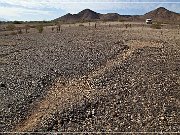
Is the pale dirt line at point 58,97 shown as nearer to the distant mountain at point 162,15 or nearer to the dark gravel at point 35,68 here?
the dark gravel at point 35,68

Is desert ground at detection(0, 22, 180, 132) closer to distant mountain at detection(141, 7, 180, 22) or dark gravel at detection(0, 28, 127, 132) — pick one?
dark gravel at detection(0, 28, 127, 132)

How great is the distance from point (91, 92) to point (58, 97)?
171cm

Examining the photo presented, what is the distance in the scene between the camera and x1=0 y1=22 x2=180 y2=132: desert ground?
15406mm

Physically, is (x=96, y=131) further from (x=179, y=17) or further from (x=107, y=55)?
(x=179, y=17)

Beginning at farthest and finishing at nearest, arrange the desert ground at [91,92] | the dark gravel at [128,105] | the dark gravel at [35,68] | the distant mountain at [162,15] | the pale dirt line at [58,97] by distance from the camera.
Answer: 1. the distant mountain at [162,15]
2. the dark gravel at [35,68]
3. the pale dirt line at [58,97]
4. the desert ground at [91,92]
5. the dark gravel at [128,105]

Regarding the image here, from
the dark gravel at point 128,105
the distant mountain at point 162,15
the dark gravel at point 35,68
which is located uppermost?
the dark gravel at point 128,105

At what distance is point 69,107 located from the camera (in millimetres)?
17156

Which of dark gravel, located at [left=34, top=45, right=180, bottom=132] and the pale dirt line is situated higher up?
dark gravel, located at [left=34, top=45, right=180, bottom=132]

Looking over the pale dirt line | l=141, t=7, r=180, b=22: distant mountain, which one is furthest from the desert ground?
l=141, t=7, r=180, b=22: distant mountain

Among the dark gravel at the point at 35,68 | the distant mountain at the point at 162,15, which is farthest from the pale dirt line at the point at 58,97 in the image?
the distant mountain at the point at 162,15

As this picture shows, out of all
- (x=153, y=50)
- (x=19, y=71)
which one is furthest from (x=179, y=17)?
(x=19, y=71)

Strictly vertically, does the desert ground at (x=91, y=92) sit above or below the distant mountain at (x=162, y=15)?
above

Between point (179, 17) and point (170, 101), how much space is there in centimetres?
13955

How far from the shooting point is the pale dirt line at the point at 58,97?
15680mm
